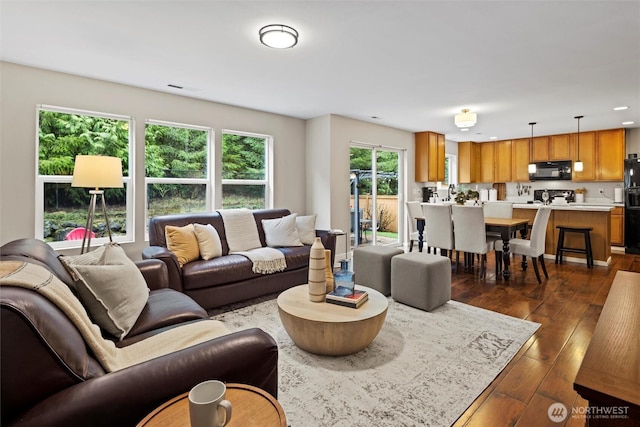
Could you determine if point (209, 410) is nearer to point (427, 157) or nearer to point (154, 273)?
point (154, 273)

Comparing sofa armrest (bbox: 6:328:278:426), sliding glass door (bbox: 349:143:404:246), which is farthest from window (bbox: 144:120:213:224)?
sofa armrest (bbox: 6:328:278:426)

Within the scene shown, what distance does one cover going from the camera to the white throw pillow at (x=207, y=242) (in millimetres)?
3494

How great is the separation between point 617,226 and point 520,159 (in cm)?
240

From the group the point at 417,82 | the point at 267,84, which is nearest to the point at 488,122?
the point at 417,82

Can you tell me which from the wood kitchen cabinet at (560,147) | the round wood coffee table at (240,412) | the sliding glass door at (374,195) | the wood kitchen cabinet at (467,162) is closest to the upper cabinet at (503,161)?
the wood kitchen cabinet at (467,162)

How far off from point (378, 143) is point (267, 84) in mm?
3018

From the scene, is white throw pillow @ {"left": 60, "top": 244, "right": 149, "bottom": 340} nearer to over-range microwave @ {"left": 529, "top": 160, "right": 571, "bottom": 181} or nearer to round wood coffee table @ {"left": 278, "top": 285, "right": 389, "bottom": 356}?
round wood coffee table @ {"left": 278, "top": 285, "right": 389, "bottom": 356}

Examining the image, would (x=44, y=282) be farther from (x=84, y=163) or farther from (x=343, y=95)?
(x=343, y=95)

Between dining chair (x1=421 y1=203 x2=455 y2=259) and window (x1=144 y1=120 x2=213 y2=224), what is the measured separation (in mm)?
3195

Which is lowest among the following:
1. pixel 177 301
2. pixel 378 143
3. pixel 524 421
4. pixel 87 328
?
pixel 524 421

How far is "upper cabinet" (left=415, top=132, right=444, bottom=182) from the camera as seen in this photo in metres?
6.98

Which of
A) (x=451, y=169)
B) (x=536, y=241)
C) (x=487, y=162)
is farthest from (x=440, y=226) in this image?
(x=487, y=162)

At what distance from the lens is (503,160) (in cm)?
830

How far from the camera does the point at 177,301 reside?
2203mm
